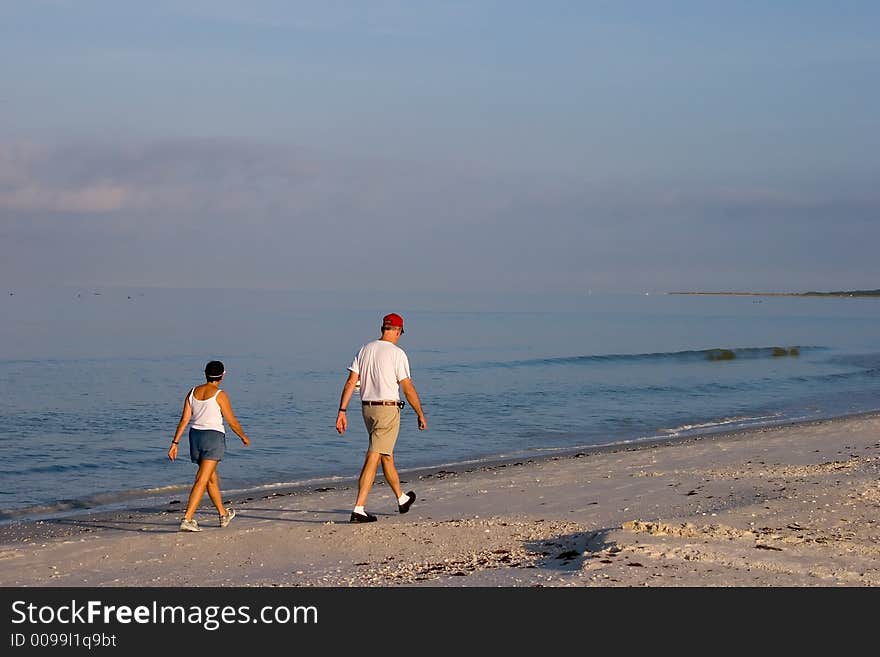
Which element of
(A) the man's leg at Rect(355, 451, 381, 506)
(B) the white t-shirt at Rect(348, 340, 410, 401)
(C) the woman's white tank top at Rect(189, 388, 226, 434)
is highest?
(B) the white t-shirt at Rect(348, 340, 410, 401)

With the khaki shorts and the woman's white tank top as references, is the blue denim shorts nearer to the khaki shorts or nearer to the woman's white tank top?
the woman's white tank top

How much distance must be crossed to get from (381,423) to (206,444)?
167 cm

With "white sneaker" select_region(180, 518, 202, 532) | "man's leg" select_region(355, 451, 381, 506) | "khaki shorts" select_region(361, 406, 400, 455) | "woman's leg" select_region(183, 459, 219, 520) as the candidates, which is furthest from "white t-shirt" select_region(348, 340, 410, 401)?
"white sneaker" select_region(180, 518, 202, 532)

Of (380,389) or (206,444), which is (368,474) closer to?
(380,389)

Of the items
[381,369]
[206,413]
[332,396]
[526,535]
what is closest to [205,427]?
[206,413]

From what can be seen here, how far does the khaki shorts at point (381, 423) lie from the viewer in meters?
9.83

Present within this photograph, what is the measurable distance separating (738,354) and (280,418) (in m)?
33.2

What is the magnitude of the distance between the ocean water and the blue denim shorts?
3.96m

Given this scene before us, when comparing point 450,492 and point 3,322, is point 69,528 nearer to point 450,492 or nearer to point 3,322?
point 450,492

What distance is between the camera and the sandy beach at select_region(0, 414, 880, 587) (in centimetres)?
705

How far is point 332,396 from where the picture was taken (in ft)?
92.5

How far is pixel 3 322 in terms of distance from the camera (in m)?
67.7

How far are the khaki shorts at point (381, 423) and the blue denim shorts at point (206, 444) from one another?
141 cm
